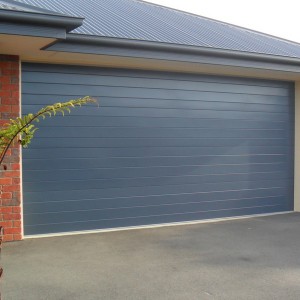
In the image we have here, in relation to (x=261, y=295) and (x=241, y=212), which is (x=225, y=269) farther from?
(x=241, y=212)

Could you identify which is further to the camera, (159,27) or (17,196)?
(159,27)

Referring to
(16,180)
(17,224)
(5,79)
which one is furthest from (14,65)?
(17,224)

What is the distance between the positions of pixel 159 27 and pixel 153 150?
2.18m

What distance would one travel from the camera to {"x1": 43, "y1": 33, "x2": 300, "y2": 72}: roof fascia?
6168 millimetres

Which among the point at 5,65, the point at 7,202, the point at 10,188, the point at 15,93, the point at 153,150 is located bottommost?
the point at 7,202

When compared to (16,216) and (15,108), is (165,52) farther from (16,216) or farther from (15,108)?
(16,216)

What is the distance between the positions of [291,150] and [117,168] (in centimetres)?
380

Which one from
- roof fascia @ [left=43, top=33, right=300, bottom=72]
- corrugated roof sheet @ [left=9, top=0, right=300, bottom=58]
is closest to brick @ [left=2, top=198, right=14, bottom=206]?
roof fascia @ [left=43, top=33, right=300, bottom=72]

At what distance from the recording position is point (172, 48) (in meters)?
6.70

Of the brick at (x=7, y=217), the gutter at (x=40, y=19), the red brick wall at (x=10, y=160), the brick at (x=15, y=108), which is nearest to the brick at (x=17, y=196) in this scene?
the red brick wall at (x=10, y=160)

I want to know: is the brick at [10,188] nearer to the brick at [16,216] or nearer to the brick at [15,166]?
the brick at [15,166]

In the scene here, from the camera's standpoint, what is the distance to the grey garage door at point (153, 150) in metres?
7.03

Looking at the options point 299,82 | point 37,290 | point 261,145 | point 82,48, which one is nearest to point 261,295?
point 37,290

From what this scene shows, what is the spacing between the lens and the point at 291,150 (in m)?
9.21
